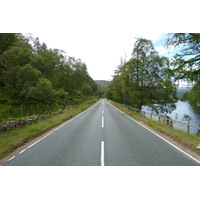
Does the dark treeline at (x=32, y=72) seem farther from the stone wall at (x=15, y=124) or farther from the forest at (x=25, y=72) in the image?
the stone wall at (x=15, y=124)

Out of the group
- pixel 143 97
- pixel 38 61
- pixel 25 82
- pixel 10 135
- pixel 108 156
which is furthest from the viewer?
pixel 38 61

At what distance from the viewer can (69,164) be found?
4.07 meters

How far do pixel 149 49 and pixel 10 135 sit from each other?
17.3 m

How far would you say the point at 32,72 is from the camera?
1850cm

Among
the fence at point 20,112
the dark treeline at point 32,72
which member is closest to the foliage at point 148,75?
the dark treeline at point 32,72

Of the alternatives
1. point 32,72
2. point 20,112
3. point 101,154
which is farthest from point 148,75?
point 20,112

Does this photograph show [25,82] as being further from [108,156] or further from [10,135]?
[108,156]

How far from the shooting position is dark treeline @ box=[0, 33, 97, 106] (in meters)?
18.5

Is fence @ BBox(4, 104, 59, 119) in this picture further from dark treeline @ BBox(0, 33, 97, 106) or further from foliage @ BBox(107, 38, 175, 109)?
foliage @ BBox(107, 38, 175, 109)

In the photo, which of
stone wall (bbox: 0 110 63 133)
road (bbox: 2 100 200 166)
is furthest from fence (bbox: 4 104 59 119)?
road (bbox: 2 100 200 166)

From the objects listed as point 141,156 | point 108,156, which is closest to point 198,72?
point 141,156

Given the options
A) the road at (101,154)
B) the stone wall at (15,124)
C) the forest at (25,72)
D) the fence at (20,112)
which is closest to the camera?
the road at (101,154)

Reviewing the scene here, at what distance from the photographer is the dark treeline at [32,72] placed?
18469 mm

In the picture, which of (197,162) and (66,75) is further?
(66,75)
